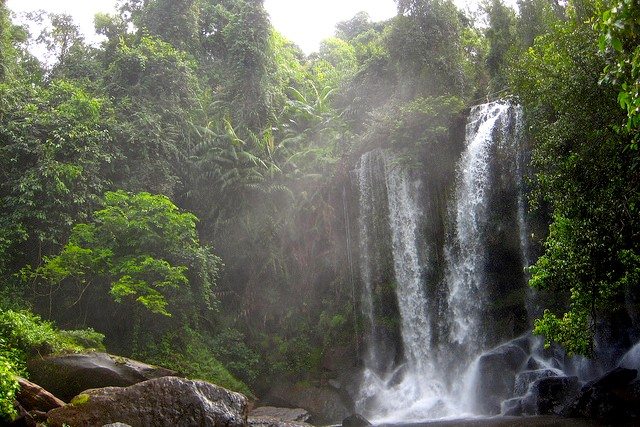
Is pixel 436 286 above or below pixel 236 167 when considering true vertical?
below

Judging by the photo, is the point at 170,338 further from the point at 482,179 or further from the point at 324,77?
the point at 324,77

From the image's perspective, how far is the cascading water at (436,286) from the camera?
1694 cm

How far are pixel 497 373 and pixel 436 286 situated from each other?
3.95 m

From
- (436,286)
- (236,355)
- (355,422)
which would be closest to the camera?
(355,422)

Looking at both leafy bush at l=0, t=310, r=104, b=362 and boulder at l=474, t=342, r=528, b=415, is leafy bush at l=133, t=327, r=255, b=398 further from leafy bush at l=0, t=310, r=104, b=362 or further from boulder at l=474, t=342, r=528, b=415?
boulder at l=474, t=342, r=528, b=415

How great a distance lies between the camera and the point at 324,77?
1141 inches

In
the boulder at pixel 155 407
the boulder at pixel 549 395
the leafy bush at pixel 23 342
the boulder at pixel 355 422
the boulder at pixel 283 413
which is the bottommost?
the boulder at pixel 283 413

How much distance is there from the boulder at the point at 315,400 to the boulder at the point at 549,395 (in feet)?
19.9

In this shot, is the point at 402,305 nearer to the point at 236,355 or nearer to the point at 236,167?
the point at 236,355

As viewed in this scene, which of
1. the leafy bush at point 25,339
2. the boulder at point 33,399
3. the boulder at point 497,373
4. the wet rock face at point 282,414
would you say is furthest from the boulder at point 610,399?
the leafy bush at point 25,339

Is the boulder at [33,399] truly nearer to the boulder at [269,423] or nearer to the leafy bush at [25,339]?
the leafy bush at [25,339]

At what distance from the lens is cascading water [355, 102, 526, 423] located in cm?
1694

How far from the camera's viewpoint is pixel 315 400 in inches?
701

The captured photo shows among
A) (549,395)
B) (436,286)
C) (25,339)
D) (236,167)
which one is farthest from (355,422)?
(236,167)
